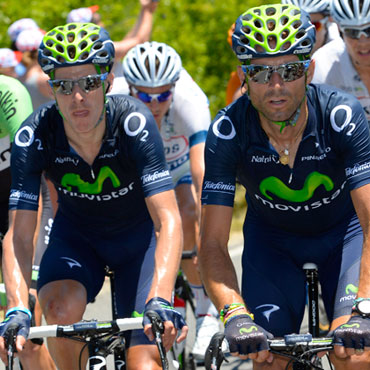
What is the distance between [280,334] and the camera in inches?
193

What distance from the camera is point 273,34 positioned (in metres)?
4.95

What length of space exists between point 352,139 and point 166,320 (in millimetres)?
1314

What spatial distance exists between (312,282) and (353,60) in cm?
235

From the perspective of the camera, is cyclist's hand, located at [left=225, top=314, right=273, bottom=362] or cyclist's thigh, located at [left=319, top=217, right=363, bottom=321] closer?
cyclist's hand, located at [left=225, top=314, right=273, bottom=362]

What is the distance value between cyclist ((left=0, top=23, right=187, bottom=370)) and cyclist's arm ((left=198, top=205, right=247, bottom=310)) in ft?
0.69

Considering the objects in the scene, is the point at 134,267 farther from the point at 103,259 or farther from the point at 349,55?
the point at 349,55

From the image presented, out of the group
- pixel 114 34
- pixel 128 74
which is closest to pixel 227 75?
pixel 114 34

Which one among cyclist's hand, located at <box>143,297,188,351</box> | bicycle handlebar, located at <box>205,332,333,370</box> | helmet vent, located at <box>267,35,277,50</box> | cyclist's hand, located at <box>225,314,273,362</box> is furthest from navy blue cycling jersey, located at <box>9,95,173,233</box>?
bicycle handlebar, located at <box>205,332,333,370</box>

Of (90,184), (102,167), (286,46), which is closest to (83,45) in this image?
(102,167)

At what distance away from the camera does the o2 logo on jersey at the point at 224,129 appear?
16.5 ft

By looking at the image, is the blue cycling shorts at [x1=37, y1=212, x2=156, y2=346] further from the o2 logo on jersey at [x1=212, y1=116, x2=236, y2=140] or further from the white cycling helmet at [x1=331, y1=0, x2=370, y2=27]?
the white cycling helmet at [x1=331, y1=0, x2=370, y2=27]

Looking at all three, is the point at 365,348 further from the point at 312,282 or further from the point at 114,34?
the point at 114,34

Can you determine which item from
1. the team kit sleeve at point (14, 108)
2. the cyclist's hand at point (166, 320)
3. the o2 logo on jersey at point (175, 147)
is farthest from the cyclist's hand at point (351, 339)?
the o2 logo on jersey at point (175, 147)

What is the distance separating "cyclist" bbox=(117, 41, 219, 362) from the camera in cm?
741
